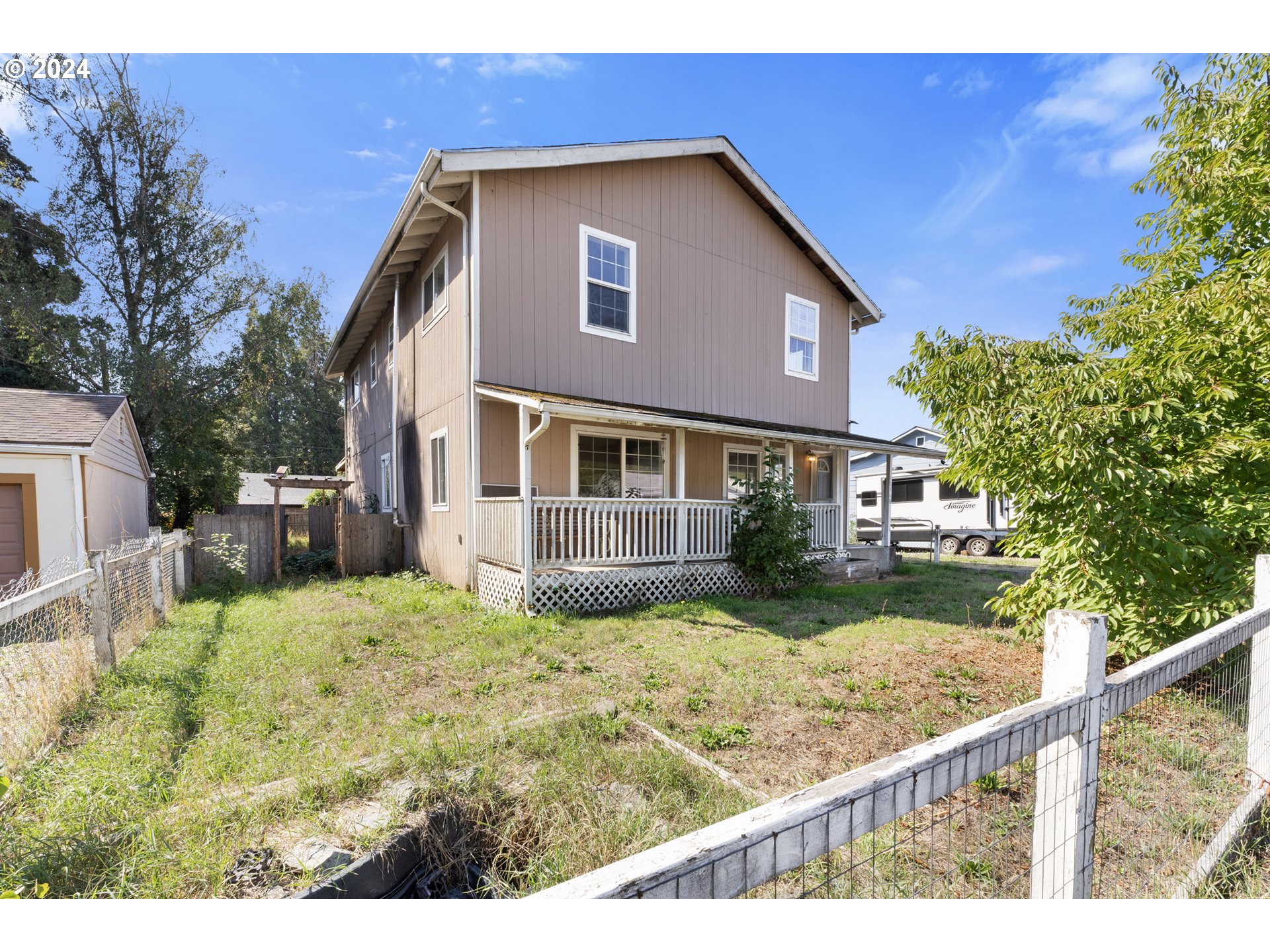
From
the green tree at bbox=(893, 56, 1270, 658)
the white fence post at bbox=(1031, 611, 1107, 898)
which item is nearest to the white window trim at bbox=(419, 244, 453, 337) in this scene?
the green tree at bbox=(893, 56, 1270, 658)

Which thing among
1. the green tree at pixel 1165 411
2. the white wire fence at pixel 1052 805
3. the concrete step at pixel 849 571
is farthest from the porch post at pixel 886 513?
the white wire fence at pixel 1052 805

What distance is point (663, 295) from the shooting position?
35.9ft

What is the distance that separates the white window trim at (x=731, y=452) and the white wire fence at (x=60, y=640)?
9258 millimetres

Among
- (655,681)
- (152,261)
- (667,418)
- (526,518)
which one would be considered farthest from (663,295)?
(152,261)

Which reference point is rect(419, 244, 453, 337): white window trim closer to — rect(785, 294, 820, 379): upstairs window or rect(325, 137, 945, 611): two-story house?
rect(325, 137, 945, 611): two-story house

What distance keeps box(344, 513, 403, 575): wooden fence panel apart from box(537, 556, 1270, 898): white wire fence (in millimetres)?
11477

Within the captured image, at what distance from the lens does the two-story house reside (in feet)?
28.8

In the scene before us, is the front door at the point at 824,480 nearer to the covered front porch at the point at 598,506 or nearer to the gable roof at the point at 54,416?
the covered front porch at the point at 598,506

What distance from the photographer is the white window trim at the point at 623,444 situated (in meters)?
9.83

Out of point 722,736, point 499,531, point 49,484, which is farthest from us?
point 49,484

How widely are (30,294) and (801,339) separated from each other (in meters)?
21.9

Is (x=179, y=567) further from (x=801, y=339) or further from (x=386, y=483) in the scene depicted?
(x=801, y=339)
